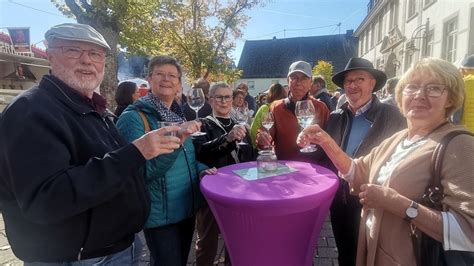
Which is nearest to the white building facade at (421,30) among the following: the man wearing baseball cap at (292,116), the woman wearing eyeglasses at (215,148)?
the man wearing baseball cap at (292,116)

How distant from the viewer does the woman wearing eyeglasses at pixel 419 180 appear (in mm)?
1342

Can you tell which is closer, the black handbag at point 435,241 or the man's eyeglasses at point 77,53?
the black handbag at point 435,241

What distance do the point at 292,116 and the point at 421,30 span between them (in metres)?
13.5

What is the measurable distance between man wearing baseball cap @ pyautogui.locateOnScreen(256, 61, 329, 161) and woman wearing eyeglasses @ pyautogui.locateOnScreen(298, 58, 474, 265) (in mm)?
1492

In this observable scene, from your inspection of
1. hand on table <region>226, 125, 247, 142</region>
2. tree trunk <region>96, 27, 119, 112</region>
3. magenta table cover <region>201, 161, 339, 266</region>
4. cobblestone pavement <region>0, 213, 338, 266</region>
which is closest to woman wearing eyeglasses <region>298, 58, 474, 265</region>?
magenta table cover <region>201, 161, 339, 266</region>

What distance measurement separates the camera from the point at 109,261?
1568 millimetres

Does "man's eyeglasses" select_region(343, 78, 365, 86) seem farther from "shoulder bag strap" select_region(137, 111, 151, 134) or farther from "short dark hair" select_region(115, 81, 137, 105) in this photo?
"short dark hair" select_region(115, 81, 137, 105)

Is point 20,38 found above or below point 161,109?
above

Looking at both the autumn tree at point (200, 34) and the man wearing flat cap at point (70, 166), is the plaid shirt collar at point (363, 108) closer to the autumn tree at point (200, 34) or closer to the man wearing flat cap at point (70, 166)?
the man wearing flat cap at point (70, 166)

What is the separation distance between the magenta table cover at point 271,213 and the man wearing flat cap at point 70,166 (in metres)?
0.53

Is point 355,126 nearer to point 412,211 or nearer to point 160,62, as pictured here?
point 412,211

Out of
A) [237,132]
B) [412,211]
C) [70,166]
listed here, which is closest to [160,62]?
[237,132]

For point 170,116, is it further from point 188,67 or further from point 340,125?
point 188,67

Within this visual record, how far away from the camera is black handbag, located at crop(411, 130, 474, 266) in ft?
4.58
